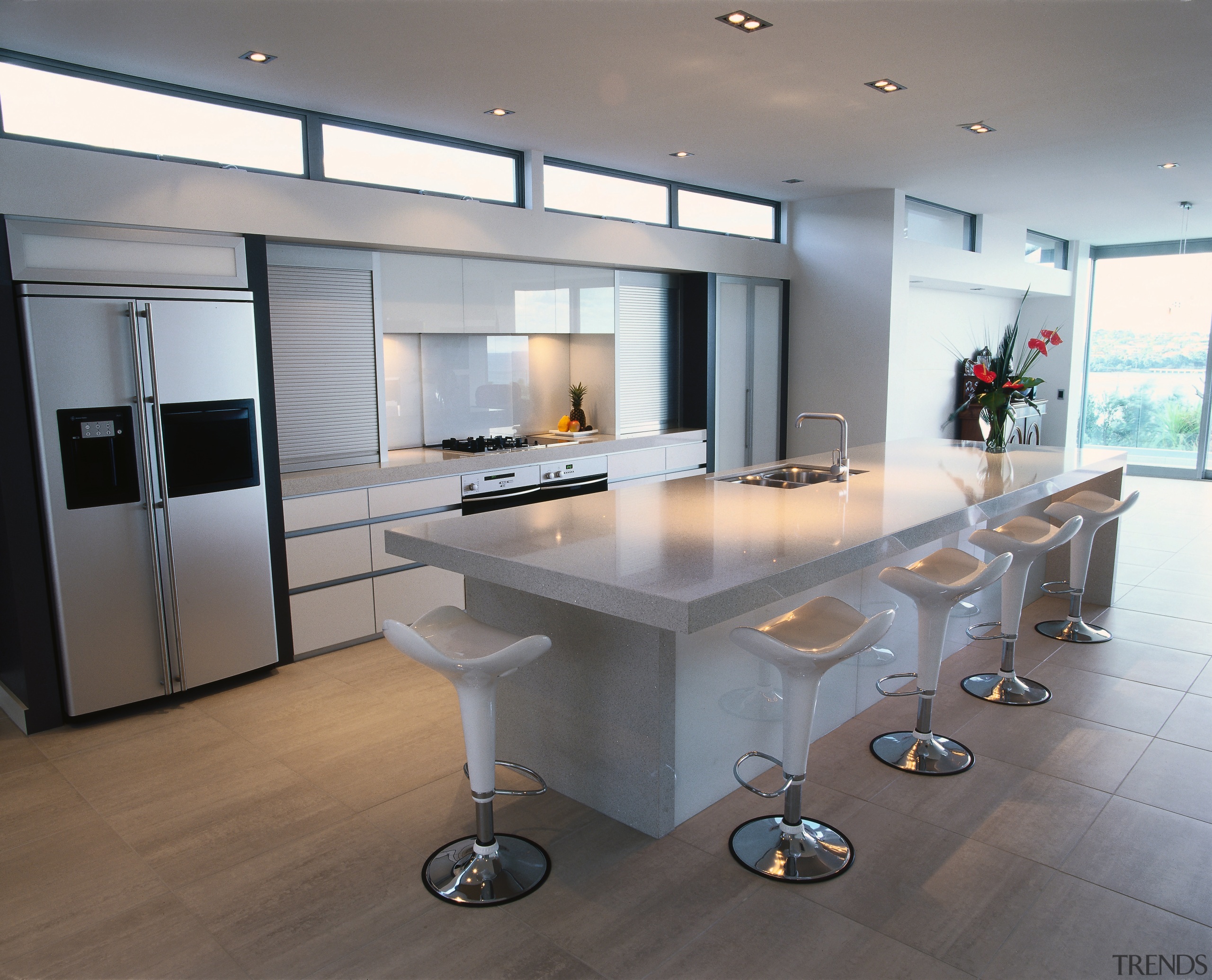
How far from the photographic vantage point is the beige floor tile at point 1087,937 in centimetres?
210

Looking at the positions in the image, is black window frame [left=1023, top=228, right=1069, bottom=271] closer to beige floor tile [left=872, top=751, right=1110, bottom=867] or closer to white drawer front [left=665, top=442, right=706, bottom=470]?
white drawer front [left=665, top=442, right=706, bottom=470]

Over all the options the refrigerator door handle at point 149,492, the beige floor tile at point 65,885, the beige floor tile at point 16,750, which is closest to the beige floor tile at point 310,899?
the beige floor tile at point 65,885

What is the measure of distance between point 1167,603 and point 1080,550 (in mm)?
1228

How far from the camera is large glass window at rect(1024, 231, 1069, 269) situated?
8836 mm

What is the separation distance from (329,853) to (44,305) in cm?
236

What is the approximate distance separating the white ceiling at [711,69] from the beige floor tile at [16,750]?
2.71 m

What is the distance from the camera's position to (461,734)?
11.6 ft

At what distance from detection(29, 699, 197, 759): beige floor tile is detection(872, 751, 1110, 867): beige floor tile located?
116 inches

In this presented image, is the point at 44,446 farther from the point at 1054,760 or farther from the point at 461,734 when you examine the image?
the point at 1054,760

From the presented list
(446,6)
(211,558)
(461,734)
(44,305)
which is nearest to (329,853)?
(461,734)

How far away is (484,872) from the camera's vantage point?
8.09ft

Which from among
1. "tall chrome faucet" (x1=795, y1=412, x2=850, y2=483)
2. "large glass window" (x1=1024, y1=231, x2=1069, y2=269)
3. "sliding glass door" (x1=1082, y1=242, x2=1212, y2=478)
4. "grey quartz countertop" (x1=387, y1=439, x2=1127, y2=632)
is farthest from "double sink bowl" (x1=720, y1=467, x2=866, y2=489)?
"sliding glass door" (x1=1082, y1=242, x2=1212, y2=478)

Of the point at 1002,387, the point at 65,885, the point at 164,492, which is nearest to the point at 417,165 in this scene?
the point at 164,492

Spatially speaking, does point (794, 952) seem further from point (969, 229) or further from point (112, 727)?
point (969, 229)
